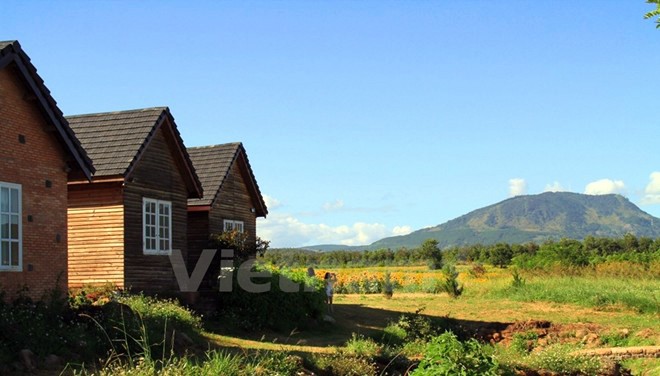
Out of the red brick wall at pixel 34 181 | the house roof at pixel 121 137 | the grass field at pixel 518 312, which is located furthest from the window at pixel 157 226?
the red brick wall at pixel 34 181

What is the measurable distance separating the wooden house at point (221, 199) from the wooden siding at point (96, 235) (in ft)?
16.2

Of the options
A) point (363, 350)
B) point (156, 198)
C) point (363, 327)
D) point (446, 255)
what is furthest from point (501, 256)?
point (363, 350)

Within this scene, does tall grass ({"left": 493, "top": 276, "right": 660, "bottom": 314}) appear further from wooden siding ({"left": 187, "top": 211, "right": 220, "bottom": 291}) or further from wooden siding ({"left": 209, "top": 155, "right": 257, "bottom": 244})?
wooden siding ({"left": 187, "top": 211, "right": 220, "bottom": 291})

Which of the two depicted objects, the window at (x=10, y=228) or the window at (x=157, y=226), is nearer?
the window at (x=10, y=228)

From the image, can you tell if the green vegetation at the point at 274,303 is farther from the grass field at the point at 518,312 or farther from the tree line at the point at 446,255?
the tree line at the point at 446,255

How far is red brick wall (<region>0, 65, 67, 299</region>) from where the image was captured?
61.0 feet

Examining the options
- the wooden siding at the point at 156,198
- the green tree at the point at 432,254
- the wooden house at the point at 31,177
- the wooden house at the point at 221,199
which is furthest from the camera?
the green tree at the point at 432,254

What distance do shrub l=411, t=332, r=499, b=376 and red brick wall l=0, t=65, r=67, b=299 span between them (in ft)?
31.6

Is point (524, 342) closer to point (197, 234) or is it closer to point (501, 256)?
point (197, 234)

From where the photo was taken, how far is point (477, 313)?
98.7ft

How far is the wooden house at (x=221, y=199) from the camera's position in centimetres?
3084

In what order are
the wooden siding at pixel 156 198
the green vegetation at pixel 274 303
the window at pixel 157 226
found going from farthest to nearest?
the green vegetation at pixel 274 303, the window at pixel 157 226, the wooden siding at pixel 156 198

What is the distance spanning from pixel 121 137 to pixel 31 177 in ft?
20.1

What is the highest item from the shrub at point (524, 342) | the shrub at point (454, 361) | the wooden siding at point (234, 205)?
the wooden siding at point (234, 205)
